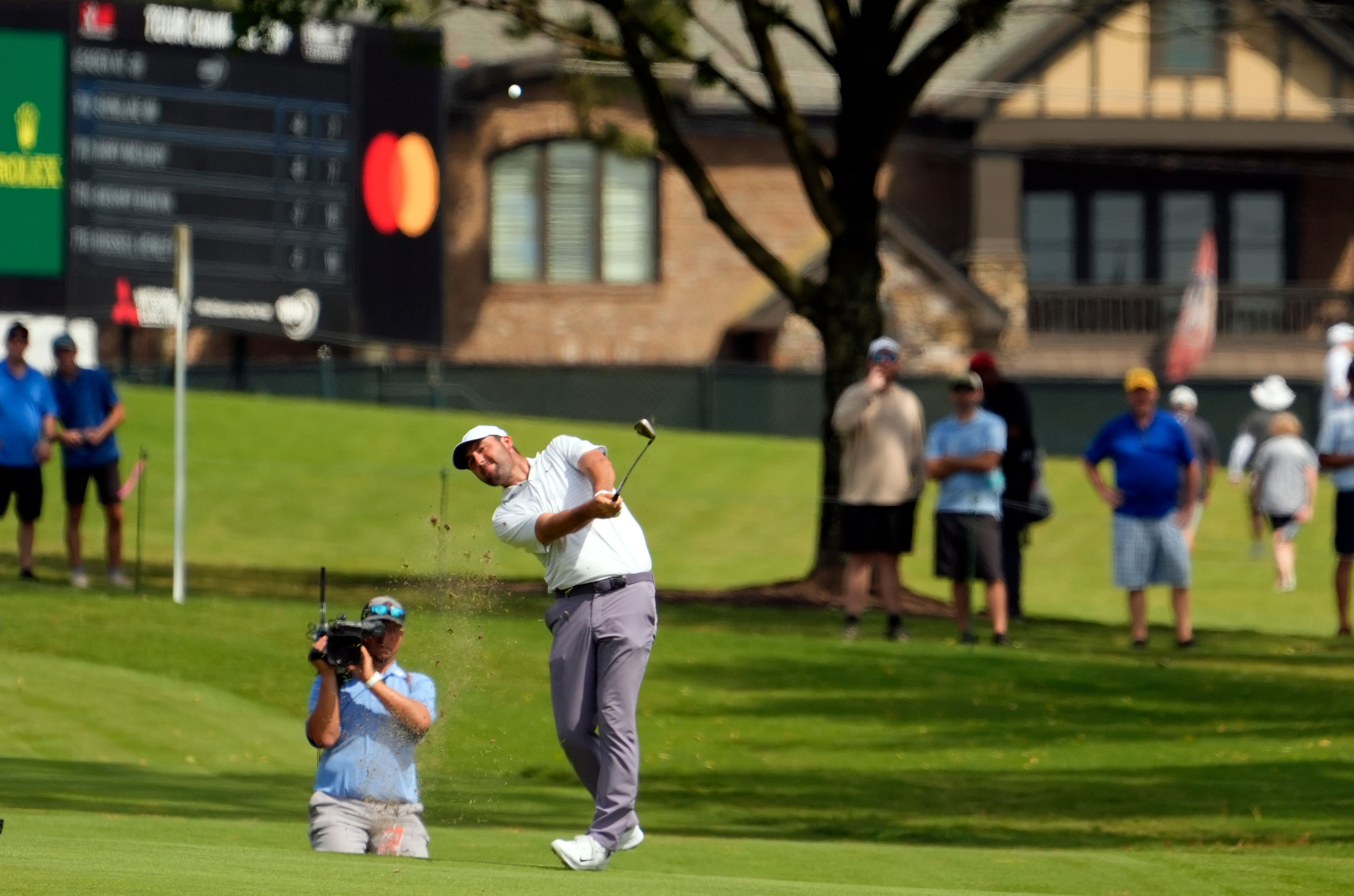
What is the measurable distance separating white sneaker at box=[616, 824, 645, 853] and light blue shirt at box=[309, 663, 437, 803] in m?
0.80

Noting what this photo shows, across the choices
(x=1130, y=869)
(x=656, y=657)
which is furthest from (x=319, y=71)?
(x=1130, y=869)

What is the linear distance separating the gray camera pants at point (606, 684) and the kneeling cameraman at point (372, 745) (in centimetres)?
52

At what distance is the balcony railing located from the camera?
3803cm

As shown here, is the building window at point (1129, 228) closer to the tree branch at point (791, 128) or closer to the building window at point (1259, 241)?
the building window at point (1259, 241)

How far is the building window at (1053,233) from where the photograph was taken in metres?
39.4

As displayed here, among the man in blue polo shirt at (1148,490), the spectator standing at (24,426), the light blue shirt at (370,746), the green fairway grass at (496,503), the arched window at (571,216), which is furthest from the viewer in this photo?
the arched window at (571,216)

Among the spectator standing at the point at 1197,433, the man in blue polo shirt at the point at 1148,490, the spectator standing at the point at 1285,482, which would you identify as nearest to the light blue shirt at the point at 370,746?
the man in blue polo shirt at the point at 1148,490

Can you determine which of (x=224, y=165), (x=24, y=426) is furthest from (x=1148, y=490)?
(x=224, y=165)

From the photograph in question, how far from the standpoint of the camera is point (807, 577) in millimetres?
18906

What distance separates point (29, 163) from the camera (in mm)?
23438

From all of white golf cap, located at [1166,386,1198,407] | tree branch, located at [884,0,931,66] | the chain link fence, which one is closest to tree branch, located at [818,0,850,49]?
tree branch, located at [884,0,931,66]

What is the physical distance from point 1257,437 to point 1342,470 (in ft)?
27.2

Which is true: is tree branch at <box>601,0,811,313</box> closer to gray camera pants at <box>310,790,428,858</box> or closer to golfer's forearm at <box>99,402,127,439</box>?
golfer's forearm at <box>99,402,127,439</box>

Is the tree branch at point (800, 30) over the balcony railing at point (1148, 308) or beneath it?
over
